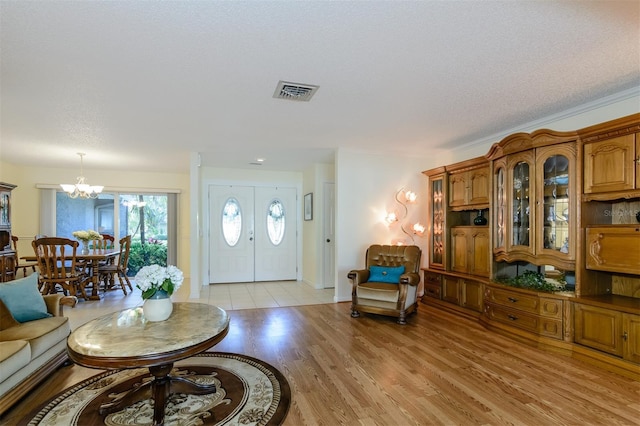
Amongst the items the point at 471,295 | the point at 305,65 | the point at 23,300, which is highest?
the point at 305,65

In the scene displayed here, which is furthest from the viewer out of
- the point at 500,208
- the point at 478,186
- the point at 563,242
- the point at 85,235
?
the point at 85,235

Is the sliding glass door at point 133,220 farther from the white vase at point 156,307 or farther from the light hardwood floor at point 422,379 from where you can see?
the white vase at point 156,307

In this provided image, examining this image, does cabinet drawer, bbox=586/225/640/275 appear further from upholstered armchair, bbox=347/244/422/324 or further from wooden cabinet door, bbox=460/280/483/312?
upholstered armchair, bbox=347/244/422/324

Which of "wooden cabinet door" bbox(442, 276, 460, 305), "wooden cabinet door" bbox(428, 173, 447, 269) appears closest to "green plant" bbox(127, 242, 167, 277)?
"wooden cabinet door" bbox(428, 173, 447, 269)

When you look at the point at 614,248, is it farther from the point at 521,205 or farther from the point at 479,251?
the point at 479,251

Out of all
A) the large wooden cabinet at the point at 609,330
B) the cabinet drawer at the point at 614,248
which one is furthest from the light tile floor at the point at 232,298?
the cabinet drawer at the point at 614,248

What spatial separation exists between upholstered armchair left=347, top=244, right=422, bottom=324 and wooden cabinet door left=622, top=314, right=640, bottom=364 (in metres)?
2.00

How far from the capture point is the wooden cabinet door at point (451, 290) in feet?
14.9

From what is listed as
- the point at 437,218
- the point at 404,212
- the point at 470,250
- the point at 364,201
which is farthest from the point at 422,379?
the point at 404,212

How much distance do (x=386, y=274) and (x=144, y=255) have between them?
580cm

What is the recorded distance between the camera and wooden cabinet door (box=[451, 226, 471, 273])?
458 cm

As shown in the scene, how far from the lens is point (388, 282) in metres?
4.43

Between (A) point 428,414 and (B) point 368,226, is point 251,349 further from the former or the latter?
(B) point 368,226

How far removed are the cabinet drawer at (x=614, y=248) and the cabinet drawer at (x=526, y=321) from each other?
2.18 ft
